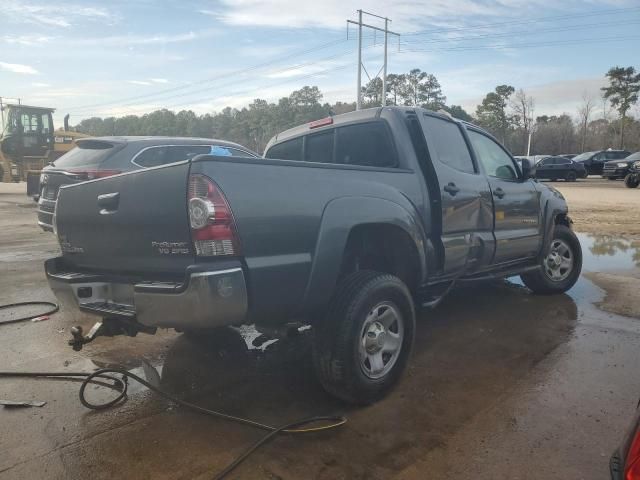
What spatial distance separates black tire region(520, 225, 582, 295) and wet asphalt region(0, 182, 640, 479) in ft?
2.39

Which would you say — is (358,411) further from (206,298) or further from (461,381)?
(206,298)

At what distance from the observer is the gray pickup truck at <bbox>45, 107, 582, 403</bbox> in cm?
272

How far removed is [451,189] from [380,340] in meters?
1.51

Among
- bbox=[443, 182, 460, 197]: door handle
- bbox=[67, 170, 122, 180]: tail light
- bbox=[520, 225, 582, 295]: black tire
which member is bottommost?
bbox=[520, 225, 582, 295]: black tire

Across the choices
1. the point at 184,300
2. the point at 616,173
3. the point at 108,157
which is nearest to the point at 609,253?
the point at 108,157

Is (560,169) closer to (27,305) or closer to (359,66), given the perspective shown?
(359,66)

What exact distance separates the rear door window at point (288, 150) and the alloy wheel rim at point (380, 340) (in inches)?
84.2

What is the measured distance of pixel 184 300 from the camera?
2.68 metres

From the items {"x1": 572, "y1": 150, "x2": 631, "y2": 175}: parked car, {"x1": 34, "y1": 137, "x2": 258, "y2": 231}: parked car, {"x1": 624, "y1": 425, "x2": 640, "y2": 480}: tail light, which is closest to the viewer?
{"x1": 624, "y1": 425, "x2": 640, "y2": 480}: tail light

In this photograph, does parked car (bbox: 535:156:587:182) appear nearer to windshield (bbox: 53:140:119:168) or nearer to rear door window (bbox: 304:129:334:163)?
windshield (bbox: 53:140:119:168)

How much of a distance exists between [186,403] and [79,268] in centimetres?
119

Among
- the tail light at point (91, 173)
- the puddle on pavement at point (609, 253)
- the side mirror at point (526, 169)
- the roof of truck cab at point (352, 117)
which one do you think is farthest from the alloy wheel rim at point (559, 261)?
the tail light at point (91, 173)

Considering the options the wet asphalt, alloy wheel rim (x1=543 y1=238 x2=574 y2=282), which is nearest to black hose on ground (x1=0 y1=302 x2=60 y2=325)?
the wet asphalt

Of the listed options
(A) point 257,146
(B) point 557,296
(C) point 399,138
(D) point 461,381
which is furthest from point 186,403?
(A) point 257,146
